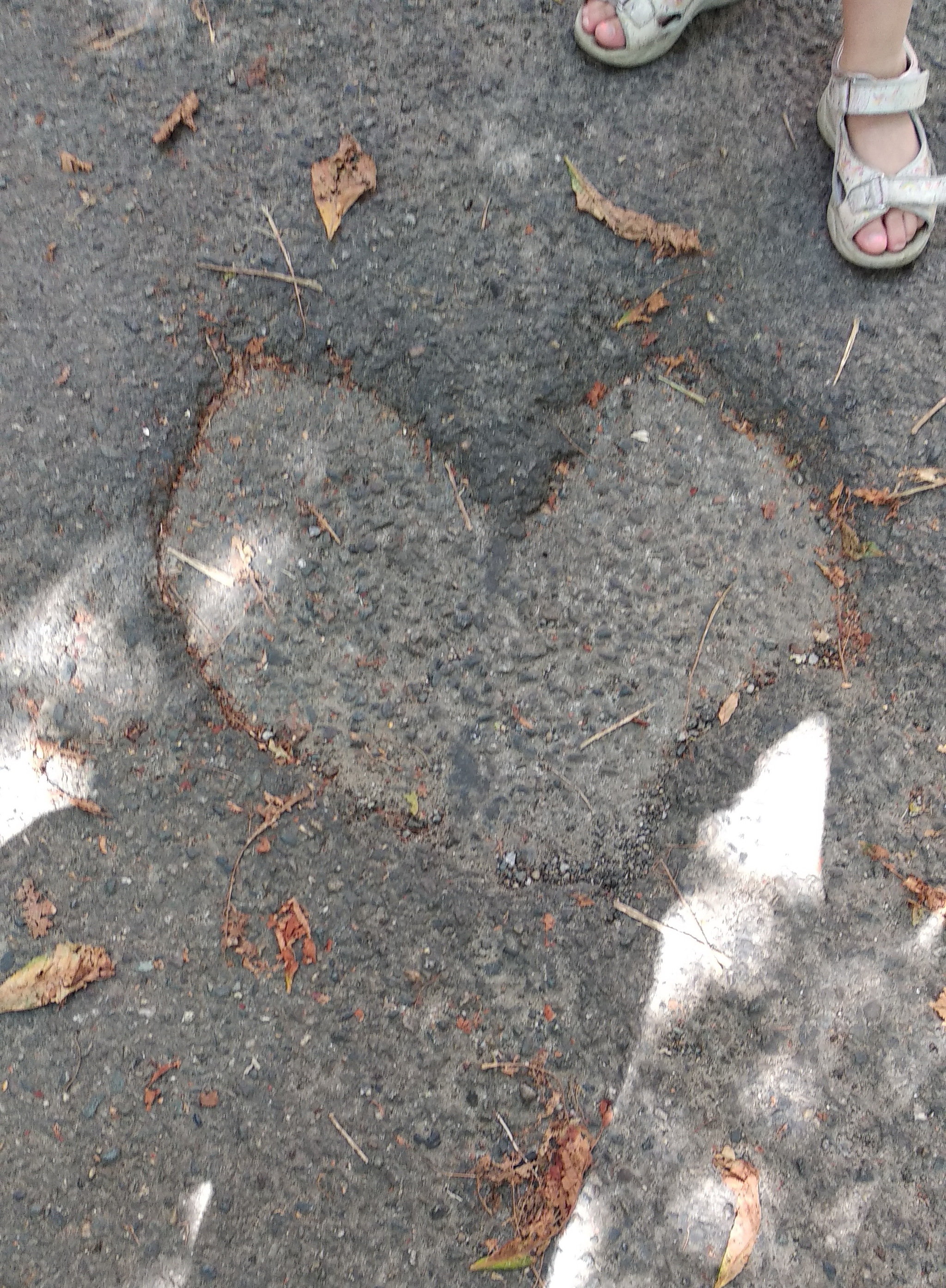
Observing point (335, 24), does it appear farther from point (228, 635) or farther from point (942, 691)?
point (942, 691)

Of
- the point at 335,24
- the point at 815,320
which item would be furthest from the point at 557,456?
the point at 335,24

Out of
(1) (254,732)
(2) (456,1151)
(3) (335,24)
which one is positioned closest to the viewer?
(2) (456,1151)

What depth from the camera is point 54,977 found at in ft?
5.91

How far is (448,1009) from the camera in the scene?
182cm

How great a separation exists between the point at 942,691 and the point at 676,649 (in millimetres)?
673

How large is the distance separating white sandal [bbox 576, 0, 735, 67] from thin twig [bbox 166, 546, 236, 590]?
159 centimetres

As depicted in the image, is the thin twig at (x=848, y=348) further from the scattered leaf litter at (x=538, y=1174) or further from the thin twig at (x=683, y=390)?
the scattered leaf litter at (x=538, y=1174)

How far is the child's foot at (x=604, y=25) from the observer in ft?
6.45

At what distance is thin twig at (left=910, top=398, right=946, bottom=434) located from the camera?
203cm

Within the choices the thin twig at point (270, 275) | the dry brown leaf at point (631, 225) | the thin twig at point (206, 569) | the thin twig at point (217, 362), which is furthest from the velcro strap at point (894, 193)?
the thin twig at point (206, 569)

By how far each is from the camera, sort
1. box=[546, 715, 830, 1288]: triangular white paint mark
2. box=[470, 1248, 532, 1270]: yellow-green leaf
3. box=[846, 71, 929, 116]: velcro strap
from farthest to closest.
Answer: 1. box=[846, 71, 929, 116]: velcro strap
2. box=[546, 715, 830, 1288]: triangular white paint mark
3. box=[470, 1248, 532, 1270]: yellow-green leaf

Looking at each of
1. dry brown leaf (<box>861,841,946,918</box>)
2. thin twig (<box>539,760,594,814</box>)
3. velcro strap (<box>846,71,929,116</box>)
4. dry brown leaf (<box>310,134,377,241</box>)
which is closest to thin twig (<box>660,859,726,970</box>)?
thin twig (<box>539,760,594,814</box>)

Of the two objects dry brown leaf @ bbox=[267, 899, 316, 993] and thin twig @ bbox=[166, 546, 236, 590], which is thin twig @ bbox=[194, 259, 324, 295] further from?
dry brown leaf @ bbox=[267, 899, 316, 993]

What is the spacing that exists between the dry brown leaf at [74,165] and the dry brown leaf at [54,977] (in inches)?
73.3
